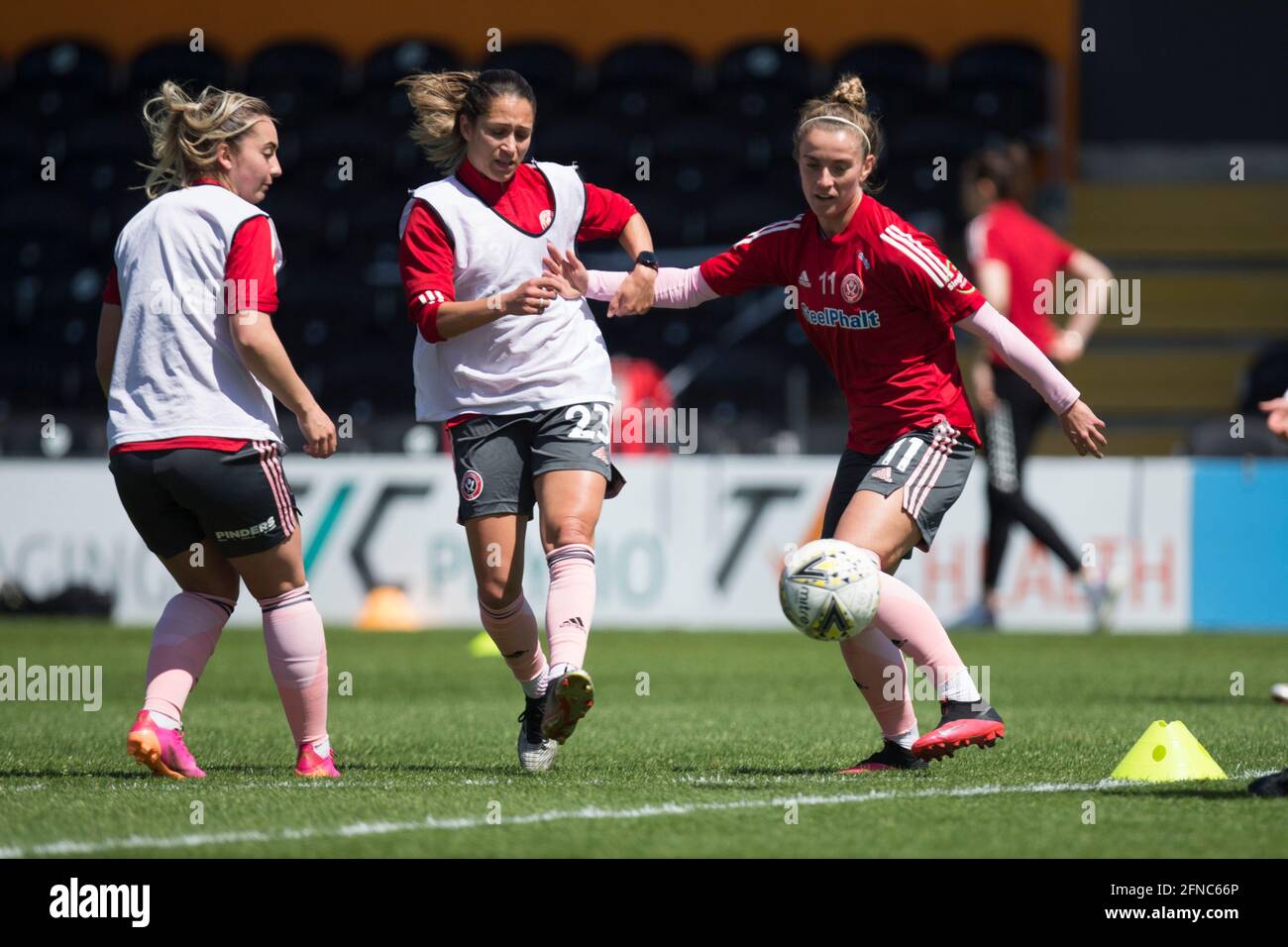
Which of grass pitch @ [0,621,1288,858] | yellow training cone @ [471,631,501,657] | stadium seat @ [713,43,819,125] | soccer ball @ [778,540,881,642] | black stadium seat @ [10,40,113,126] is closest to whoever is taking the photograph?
grass pitch @ [0,621,1288,858]

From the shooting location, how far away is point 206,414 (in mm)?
5332

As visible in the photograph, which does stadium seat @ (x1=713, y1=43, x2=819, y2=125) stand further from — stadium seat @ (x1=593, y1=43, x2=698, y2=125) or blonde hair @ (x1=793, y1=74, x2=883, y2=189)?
blonde hair @ (x1=793, y1=74, x2=883, y2=189)

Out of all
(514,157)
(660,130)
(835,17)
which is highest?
(835,17)

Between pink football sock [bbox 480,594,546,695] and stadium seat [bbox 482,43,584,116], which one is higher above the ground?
stadium seat [bbox 482,43,584,116]

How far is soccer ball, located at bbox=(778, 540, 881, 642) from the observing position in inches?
201

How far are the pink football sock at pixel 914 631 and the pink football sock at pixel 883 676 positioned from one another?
0.42 feet

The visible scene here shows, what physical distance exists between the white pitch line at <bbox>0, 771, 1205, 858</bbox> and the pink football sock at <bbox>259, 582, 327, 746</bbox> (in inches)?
42.4

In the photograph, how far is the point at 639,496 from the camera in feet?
38.7

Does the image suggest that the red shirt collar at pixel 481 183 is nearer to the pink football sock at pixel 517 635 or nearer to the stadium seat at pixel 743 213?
the pink football sock at pixel 517 635

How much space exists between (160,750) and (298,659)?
0.45 metres

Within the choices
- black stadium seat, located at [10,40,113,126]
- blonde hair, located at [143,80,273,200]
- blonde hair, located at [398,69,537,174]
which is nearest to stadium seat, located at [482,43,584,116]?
black stadium seat, located at [10,40,113,126]
